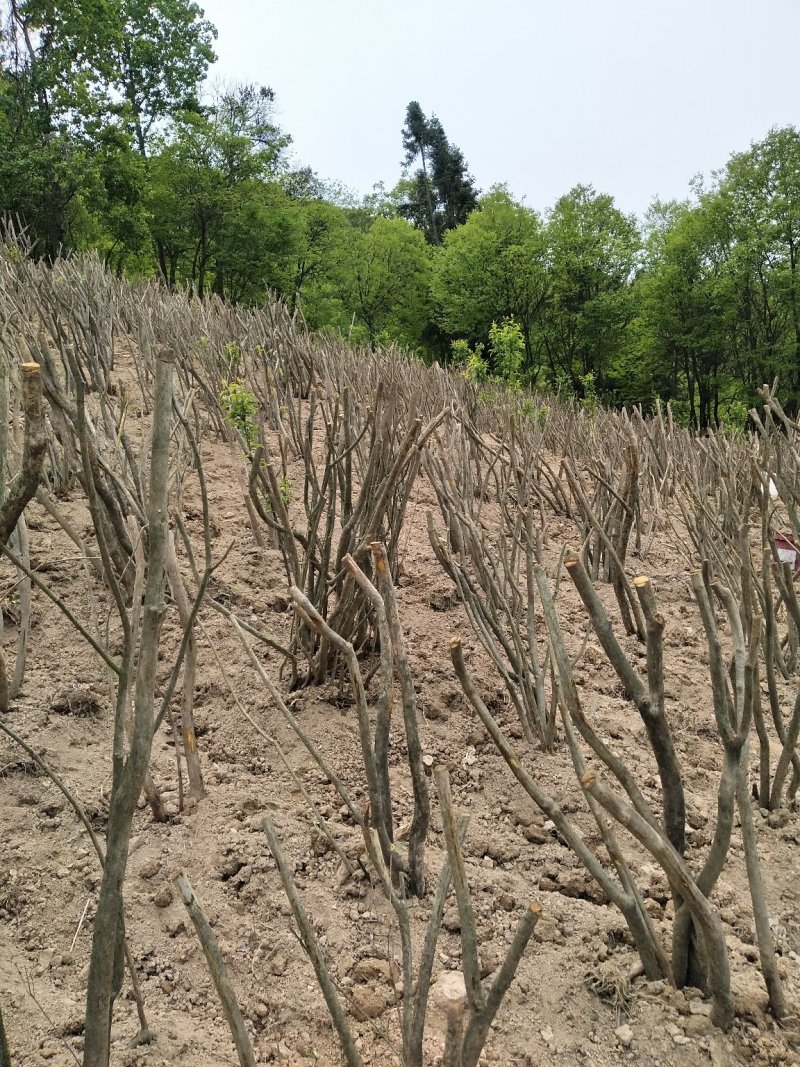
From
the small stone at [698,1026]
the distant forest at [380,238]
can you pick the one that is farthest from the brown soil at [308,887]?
the distant forest at [380,238]

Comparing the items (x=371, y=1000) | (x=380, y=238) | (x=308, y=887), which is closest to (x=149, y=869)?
(x=308, y=887)

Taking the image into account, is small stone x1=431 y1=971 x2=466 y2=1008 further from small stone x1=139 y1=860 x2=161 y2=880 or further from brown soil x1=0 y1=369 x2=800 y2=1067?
small stone x1=139 y1=860 x2=161 y2=880

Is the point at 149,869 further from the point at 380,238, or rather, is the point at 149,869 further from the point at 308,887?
the point at 380,238

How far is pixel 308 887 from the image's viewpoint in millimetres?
1530

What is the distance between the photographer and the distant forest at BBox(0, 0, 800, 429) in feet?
62.6

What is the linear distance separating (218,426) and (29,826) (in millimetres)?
2746

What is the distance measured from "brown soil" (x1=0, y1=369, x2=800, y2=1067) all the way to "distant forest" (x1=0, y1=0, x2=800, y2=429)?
1527 cm

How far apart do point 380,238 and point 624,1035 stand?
27895 mm

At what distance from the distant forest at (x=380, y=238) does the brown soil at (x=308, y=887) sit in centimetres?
1527

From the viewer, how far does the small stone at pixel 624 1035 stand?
1.17m

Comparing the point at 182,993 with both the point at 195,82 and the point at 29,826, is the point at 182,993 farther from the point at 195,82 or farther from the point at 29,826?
the point at 195,82

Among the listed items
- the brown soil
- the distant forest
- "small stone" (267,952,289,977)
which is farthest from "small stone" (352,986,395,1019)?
the distant forest

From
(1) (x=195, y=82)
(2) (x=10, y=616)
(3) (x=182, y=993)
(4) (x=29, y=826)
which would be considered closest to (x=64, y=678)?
(2) (x=10, y=616)

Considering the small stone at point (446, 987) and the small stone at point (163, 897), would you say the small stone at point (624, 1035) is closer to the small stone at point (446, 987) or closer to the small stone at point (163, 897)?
the small stone at point (446, 987)
